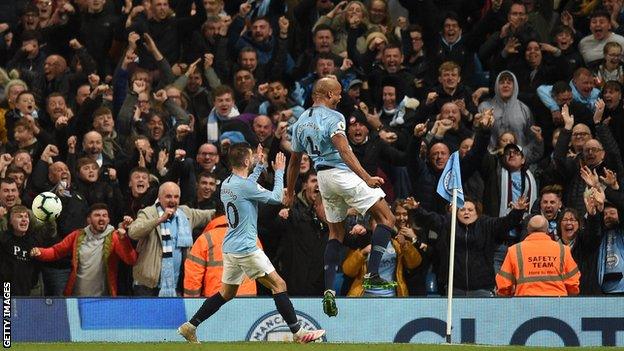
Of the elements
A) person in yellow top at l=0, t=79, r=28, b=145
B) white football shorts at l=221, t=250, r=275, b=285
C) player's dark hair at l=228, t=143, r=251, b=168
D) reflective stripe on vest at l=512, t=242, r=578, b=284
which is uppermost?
person in yellow top at l=0, t=79, r=28, b=145

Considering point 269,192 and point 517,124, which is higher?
point 517,124

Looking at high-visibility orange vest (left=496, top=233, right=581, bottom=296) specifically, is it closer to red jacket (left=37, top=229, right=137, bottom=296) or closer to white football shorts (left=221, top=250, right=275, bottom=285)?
white football shorts (left=221, top=250, right=275, bottom=285)

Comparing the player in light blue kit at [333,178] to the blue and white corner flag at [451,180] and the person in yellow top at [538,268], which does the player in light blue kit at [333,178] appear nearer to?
the blue and white corner flag at [451,180]

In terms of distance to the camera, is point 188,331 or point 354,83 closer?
point 188,331

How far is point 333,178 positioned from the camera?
17234 mm

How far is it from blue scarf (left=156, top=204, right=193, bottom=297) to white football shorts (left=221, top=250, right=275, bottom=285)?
2.99m

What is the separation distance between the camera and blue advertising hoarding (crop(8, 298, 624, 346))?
18938 mm

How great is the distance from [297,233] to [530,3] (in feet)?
23.8

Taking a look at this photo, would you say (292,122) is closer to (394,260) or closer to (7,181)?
(394,260)

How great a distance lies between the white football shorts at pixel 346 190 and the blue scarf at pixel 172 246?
375 cm

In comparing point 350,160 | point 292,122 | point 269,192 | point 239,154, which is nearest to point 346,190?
point 350,160

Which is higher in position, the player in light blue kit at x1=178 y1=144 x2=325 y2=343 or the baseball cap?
the baseball cap

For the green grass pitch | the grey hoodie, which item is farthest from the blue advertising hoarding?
the grey hoodie

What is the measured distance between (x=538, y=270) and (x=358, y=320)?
7.34 ft
